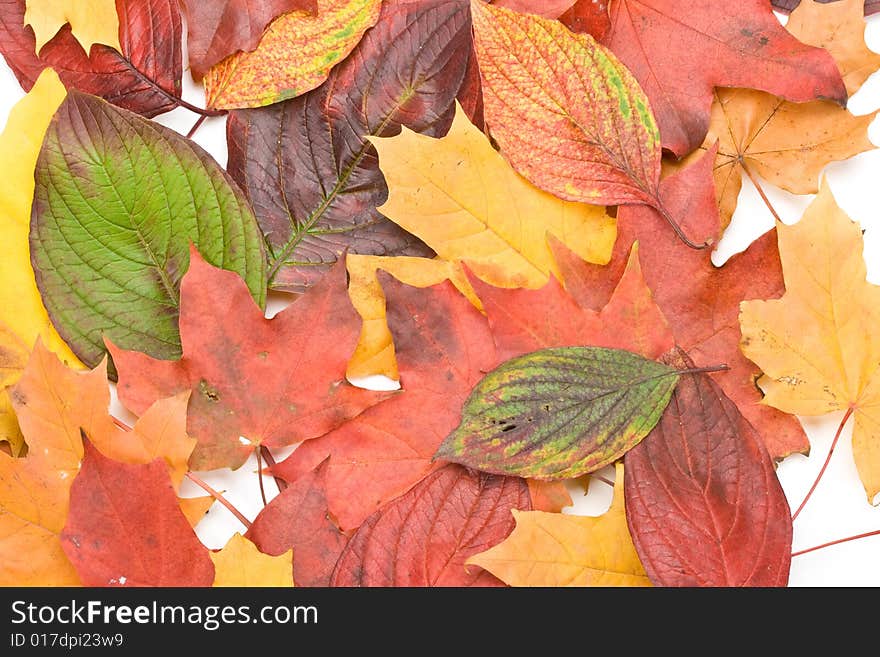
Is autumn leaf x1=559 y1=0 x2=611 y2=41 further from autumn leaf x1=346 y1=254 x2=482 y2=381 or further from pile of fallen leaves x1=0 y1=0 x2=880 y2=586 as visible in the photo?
autumn leaf x1=346 y1=254 x2=482 y2=381

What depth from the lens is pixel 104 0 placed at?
0.83 metres

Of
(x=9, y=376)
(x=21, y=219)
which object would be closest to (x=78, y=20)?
(x=21, y=219)

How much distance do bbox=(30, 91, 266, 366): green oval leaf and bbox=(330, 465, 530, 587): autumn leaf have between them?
236 mm

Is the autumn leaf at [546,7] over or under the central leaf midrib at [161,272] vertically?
over

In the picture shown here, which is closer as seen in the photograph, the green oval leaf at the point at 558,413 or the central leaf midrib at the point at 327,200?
the green oval leaf at the point at 558,413

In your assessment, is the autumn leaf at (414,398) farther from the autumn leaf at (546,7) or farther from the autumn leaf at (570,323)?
the autumn leaf at (546,7)

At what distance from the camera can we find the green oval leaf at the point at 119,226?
78 centimetres

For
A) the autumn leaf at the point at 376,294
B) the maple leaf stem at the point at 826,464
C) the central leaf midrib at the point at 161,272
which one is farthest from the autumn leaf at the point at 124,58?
the maple leaf stem at the point at 826,464

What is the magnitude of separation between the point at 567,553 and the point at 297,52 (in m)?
0.51

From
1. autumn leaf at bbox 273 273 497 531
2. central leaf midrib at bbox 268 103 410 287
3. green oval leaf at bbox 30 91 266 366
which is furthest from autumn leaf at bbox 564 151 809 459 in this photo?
green oval leaf at bbox 30 91 266 366

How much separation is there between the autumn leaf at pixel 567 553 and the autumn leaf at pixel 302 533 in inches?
4.8

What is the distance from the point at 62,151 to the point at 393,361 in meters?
0.34

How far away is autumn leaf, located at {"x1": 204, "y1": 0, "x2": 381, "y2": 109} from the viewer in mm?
827

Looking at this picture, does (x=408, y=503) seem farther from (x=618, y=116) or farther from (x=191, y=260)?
(x=618, y=116)
